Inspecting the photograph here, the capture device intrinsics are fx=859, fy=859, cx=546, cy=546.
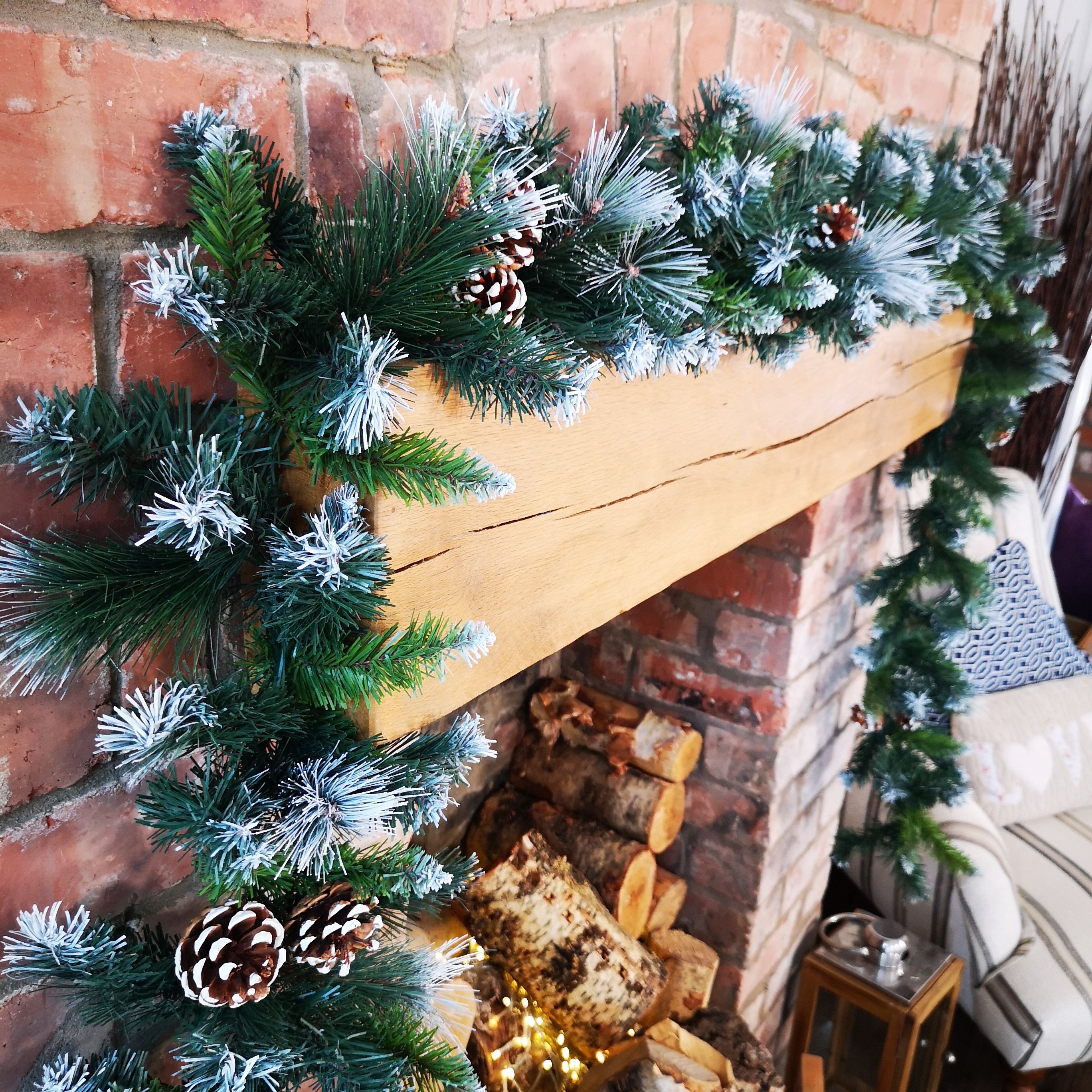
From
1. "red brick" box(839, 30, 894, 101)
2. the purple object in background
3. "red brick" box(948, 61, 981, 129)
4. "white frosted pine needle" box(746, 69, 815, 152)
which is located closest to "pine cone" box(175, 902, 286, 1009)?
"white frosted pine needle" box(746, 69, 815, 152)

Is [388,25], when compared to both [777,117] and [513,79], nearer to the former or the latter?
[513,79]

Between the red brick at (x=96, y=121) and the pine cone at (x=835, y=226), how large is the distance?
0.51 meters

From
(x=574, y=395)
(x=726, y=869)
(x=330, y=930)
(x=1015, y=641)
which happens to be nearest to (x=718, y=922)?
(x=726, y=869)

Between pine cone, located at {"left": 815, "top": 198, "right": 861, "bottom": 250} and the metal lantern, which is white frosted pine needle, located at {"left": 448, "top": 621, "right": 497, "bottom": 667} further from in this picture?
the metal lantern

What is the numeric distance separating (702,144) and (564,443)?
262 mm

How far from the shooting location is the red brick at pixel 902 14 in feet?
3.63

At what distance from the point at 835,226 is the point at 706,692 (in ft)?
2.93

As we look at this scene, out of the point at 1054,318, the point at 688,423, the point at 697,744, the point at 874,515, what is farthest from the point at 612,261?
the point at 1054,318

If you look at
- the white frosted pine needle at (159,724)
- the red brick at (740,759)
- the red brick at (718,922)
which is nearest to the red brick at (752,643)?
the red brick at (740,759)

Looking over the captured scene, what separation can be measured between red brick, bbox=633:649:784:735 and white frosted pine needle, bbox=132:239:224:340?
119 centimetres

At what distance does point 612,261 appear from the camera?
0.58m

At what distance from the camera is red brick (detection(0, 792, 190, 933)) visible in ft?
1.59

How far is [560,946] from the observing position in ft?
4.00

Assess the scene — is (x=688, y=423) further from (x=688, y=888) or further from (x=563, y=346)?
(x=688, y=888)
